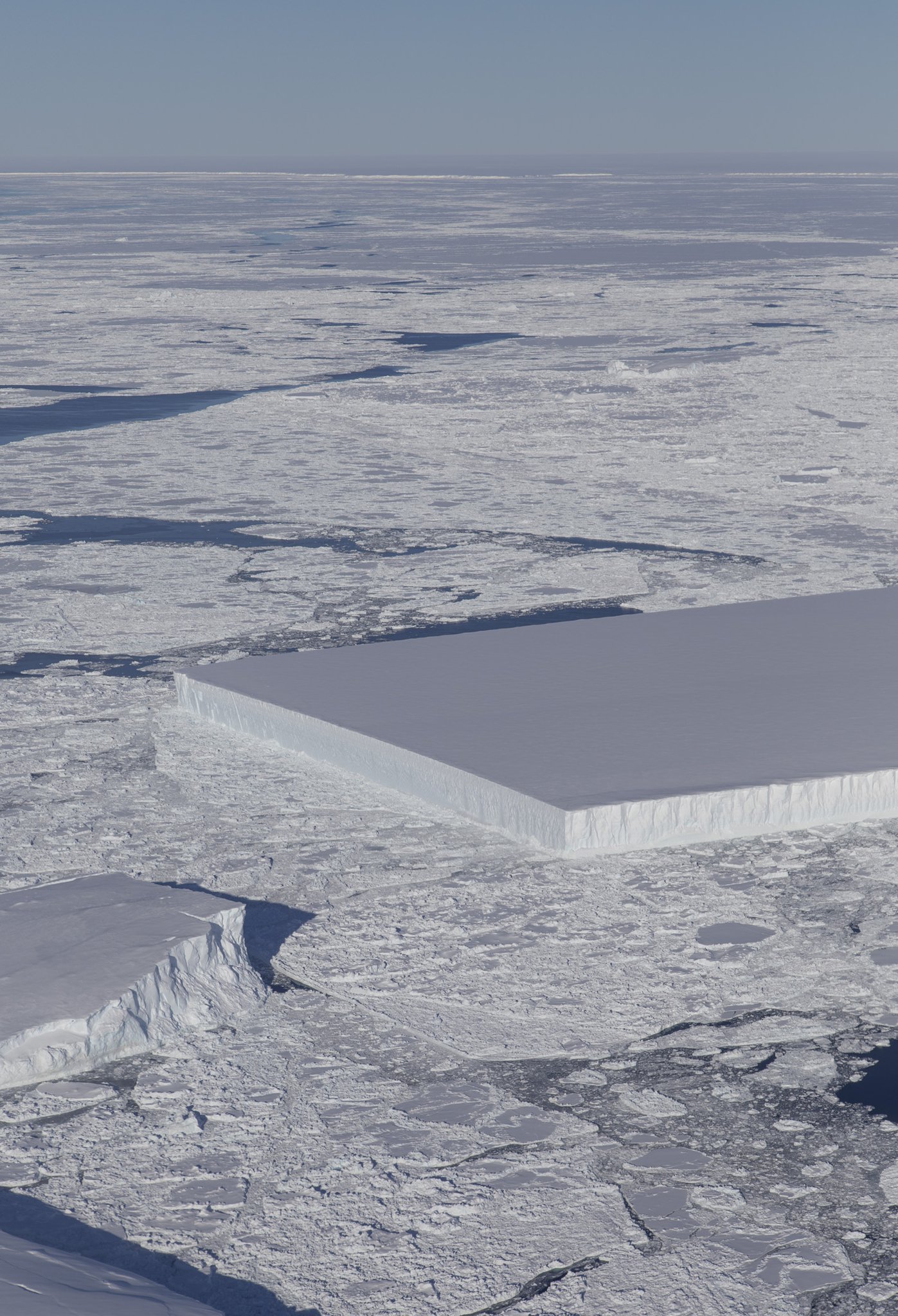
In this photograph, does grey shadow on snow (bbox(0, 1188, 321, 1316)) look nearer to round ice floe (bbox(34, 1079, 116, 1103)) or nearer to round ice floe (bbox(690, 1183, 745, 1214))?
round ice floe (bbox(34, 1079, 116, 1103))

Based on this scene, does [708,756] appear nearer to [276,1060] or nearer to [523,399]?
[276,1060]

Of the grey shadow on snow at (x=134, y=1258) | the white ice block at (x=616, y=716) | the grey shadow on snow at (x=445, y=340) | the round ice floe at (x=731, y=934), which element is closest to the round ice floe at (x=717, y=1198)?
the grey shadow on snow at (x=134, y=1258)

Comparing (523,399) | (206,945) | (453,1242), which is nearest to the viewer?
(453,1242)

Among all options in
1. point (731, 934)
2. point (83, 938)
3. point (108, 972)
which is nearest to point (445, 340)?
point (731, 934)

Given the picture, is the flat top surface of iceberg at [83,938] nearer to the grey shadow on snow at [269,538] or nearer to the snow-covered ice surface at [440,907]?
the snow-covered ice surface at [440,907]

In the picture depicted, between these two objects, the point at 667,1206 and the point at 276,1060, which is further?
the point at 276,1060

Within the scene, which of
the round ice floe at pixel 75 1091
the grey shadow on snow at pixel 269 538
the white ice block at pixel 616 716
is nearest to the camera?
the round ice floe at pixel 75 1091

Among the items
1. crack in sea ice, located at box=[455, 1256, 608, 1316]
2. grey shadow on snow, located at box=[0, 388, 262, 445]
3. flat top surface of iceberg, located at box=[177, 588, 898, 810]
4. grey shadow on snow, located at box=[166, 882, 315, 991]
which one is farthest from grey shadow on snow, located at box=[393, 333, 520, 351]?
crack in sea ice, located at box=[455, 1256, 608, 1316]

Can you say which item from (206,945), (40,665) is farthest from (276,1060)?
(40,665)
